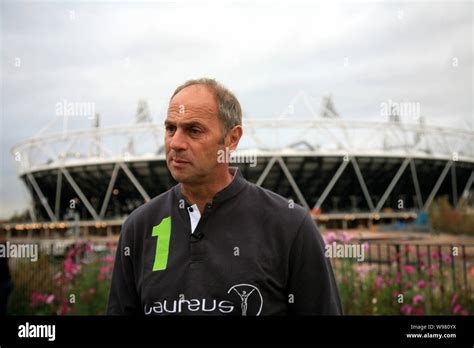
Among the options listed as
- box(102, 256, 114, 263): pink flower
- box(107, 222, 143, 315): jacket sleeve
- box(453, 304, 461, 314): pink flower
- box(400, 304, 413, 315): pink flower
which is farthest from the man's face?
box(102, 256, 114, 263): pink flower

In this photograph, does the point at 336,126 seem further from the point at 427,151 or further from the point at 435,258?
the point at 435,258

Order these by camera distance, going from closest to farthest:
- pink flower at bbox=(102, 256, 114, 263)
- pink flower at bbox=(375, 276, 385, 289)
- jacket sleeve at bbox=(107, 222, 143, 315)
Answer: jacket sleeve at bbox=(107, 222, 143, 315) → pink flower at bbox=(375, 276, 385, 289) → pink flower at bbox=(102, 256, 114, 263)

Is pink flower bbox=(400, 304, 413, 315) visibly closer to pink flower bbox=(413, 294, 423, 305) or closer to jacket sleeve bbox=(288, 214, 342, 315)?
pink flower bbox=(413, 294, 423, 305)

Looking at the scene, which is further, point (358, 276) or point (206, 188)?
point (358, 276)

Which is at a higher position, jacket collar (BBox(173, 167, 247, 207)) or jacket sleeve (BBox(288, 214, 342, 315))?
jacket collar (BBox(173, 167, 247, 207))

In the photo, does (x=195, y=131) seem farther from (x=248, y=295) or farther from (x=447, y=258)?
(x=447, y=258)

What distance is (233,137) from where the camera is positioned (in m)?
2.08

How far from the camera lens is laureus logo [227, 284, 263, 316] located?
191cm

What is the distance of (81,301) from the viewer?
5.05m

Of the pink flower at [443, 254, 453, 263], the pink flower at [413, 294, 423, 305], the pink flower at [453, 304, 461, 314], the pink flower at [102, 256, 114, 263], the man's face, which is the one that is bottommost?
the pink flower at [453, 304, 461, 314]

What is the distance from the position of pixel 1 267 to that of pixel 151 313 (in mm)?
2294

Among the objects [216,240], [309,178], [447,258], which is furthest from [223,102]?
[309,178]

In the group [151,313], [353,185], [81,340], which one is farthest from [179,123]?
[353,185]

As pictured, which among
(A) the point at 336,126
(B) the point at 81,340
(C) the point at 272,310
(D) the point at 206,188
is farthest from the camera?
(A) the point at 336,126
